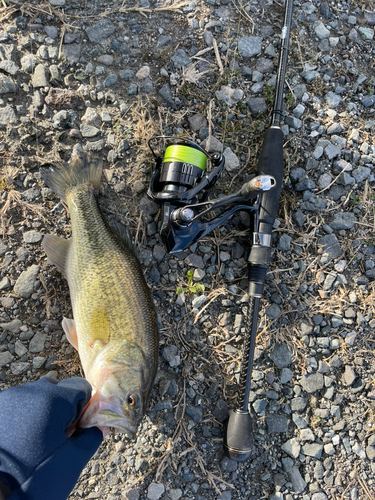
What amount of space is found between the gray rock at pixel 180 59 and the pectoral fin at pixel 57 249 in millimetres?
1988

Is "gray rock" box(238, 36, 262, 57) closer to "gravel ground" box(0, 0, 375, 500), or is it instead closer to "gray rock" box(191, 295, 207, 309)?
"gravel ground" box(0, 0, 375, 500)

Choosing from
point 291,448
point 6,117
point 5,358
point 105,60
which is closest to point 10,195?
point 6,117

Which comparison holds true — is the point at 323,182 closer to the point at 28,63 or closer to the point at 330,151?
the point at 330,151

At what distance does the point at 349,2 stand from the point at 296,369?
381cm

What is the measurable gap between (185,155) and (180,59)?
1192mm

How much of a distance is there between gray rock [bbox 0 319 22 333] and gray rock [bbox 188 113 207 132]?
2394 millimetres

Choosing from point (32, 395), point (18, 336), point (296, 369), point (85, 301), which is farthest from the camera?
point (296, 369)

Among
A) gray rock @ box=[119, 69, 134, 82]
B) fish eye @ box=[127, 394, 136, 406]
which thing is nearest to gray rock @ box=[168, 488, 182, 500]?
fish eye @ box=[127, 394, 136, 406]

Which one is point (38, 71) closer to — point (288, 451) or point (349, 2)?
point (349, 2)

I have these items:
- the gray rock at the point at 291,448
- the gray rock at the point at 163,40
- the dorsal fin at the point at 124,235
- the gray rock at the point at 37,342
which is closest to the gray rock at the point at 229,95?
the gray rock at the point at 163,40

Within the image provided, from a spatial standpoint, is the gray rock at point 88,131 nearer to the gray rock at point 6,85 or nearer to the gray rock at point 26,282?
the gray rock at point 6,85

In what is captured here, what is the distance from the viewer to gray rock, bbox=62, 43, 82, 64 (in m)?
3.47

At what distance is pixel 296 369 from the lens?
138 inches

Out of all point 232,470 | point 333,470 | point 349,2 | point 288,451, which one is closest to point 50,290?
point 232,470
